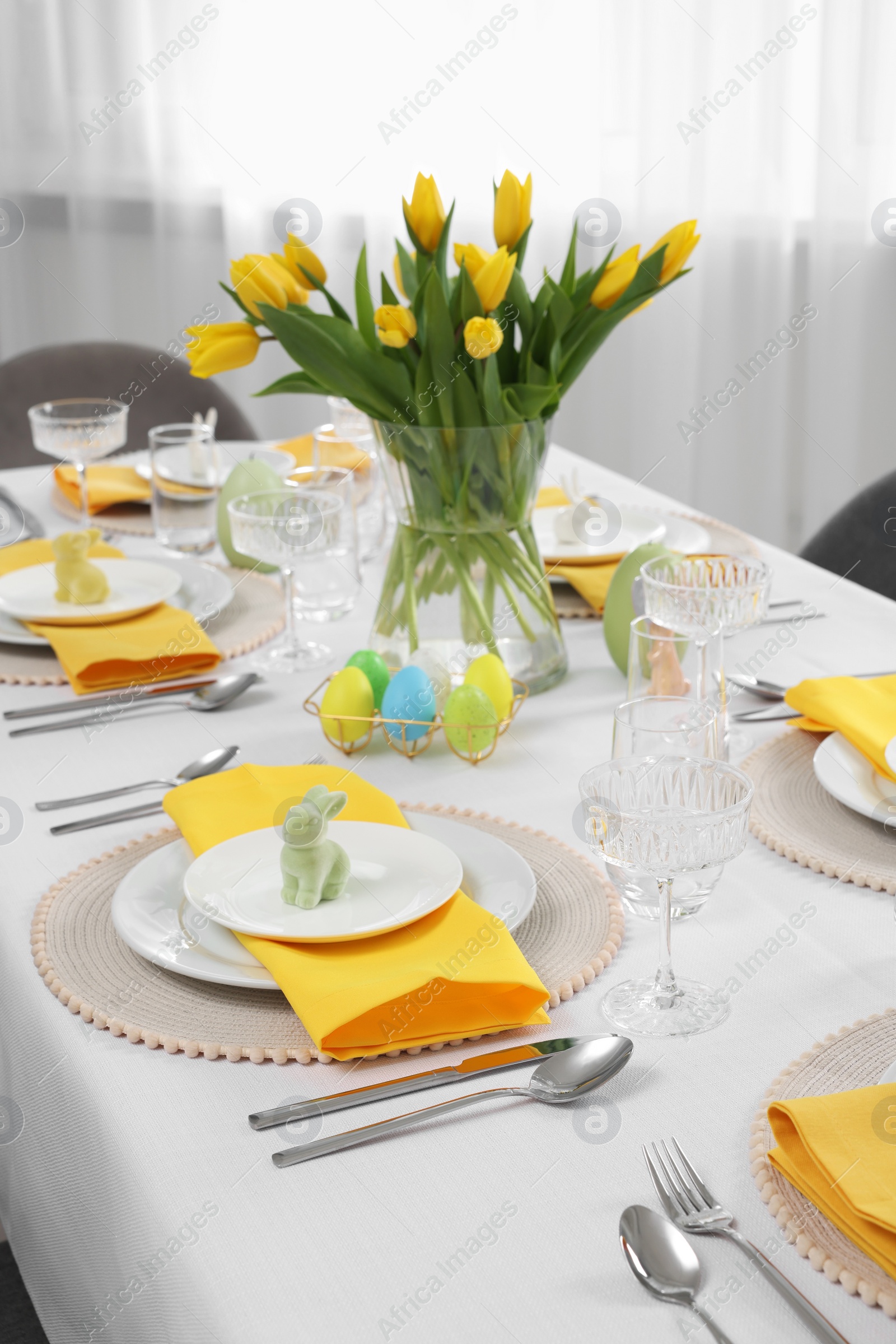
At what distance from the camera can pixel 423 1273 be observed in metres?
0.58

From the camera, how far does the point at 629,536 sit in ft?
5.16

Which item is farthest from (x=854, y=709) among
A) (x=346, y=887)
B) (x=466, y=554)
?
(x=346, y=887)

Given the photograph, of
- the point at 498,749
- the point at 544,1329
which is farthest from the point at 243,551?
the point at 544,1329

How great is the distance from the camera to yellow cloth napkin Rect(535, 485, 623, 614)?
1.44 meters

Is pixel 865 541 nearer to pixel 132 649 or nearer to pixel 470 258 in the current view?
pixel 470 258

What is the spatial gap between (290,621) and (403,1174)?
782mm

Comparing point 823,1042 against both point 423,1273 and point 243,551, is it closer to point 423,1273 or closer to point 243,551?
point 423,1273

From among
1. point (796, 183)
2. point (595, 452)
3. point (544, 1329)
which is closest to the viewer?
point (544, 1329)

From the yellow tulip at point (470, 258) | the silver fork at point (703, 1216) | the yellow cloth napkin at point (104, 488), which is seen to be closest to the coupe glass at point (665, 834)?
the silver fork at point (703, 1216)

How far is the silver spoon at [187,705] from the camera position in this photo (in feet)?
3.89

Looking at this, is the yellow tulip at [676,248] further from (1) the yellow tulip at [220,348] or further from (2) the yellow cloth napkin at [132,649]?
(2) the yellow cloth napkin at [132,649]

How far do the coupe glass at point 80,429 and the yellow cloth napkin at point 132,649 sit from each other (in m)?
0.39

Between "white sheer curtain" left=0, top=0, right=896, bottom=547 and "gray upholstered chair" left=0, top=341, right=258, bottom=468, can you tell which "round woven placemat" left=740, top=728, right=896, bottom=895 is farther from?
"white sheer curtain" left=0, top=0, right=896, bottom=547

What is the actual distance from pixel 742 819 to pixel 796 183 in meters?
3.04
